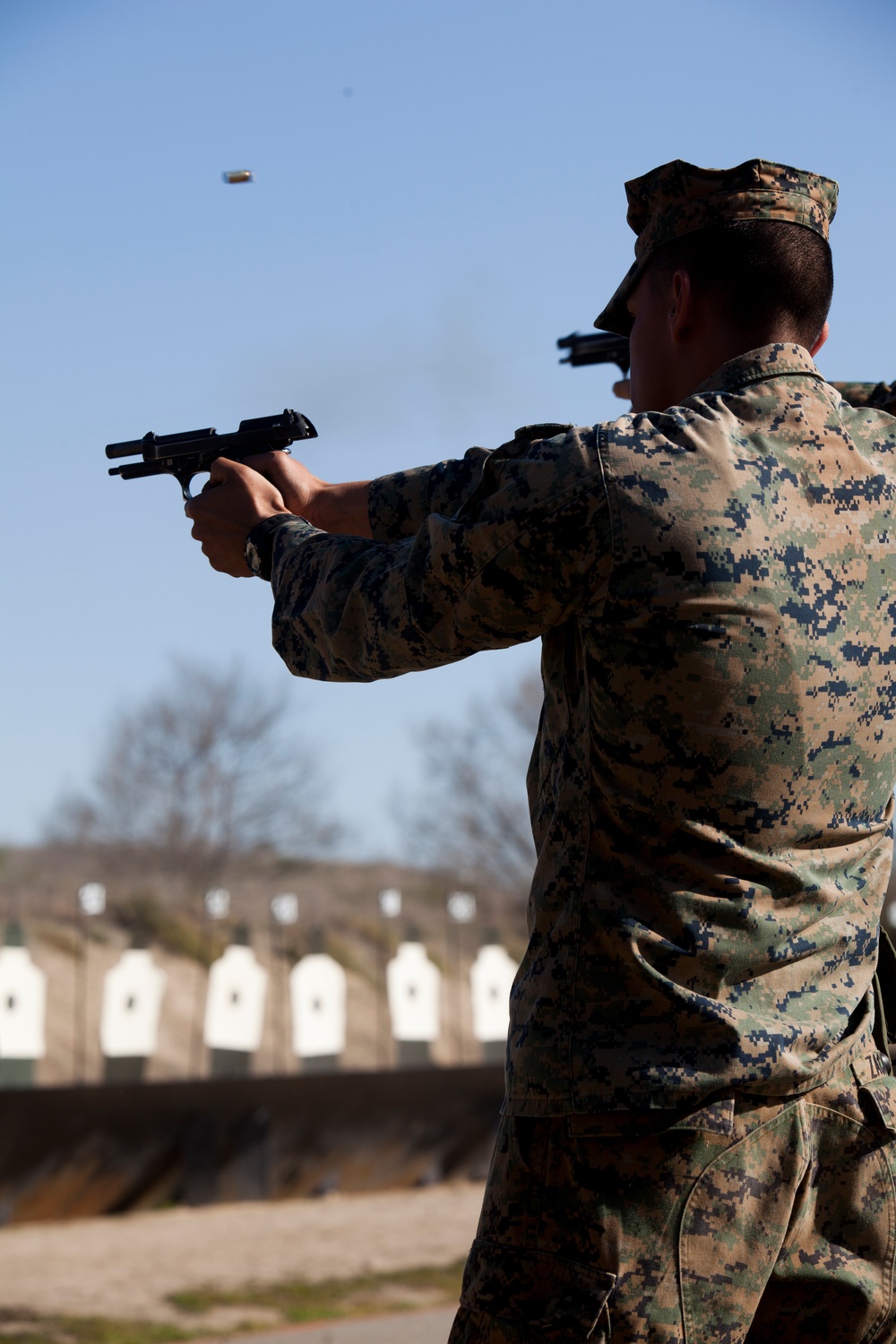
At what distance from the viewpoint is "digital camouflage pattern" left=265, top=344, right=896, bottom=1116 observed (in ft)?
6.35

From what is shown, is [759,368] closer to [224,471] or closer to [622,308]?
[622,308]

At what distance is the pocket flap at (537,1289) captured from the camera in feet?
6.13

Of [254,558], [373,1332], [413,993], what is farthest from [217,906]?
[254,558]

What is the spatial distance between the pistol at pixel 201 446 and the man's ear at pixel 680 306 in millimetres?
811

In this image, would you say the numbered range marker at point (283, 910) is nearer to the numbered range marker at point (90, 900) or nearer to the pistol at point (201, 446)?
the numbered range marker at point (90, 900)

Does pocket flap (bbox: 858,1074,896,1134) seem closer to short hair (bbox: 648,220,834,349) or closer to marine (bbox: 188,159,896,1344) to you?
marine (bbox: 188,159,896,1344)

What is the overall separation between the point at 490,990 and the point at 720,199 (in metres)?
13.0

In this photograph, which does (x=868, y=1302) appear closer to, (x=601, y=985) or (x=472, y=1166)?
(x=601, y=985)

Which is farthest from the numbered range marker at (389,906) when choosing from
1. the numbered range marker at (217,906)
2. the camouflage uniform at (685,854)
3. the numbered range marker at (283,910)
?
the camouflage uniform at (685,854)

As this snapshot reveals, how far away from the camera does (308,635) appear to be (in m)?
2.20

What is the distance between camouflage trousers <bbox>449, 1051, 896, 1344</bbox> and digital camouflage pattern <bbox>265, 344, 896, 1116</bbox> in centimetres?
6

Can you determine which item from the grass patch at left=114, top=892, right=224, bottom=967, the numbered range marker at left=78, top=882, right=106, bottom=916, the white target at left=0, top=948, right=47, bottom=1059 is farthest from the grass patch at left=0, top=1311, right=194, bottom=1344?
the grass patch at left=114, top=892, right=224, bottom=967

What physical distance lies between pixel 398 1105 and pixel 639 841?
39.6ft

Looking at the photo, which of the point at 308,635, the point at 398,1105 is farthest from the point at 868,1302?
the point at 398,1105
